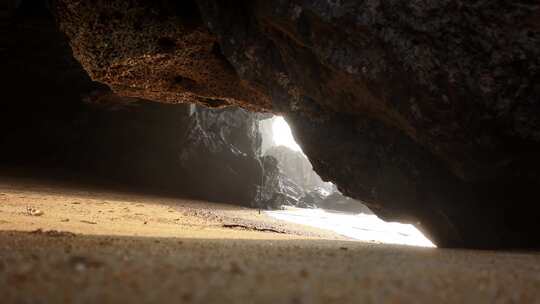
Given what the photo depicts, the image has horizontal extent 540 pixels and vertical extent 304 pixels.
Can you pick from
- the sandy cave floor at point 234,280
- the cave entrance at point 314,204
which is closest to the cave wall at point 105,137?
the cave entrance at point 314,204

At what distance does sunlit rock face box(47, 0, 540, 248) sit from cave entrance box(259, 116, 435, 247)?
28.6 feet

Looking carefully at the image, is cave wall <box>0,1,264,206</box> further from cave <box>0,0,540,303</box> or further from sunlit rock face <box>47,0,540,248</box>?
sunlit rock face <box>47,0,540,248</box>

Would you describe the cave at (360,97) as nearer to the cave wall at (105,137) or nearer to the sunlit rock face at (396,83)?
the sunlit rock face at (396,83)

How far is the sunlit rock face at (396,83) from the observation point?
374 cm

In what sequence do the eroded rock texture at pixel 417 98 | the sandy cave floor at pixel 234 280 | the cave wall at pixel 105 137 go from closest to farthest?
the sandy cave floor at pixel 234 280, the eroded rock texture at pixel 417 98, the cave wall at pixel 105 137

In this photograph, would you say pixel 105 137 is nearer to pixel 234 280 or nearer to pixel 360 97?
pixel 360 97

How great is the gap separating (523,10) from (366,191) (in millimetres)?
2952

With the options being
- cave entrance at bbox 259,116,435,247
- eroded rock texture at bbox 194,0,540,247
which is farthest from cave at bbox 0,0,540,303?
cave entrance at bbox 259,116,435,247

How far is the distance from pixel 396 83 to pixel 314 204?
35.7m

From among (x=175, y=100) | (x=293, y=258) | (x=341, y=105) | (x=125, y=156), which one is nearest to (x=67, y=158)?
(x=125, y=156)

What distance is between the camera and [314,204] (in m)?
39.1

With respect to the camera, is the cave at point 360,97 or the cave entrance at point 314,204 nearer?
the cave at point 360,97

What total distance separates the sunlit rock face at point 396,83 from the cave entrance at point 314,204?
28.6ft

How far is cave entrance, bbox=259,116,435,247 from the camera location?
1574 cm
